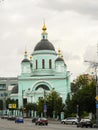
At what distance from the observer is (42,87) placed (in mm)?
156250

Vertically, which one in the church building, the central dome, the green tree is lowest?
the green tree

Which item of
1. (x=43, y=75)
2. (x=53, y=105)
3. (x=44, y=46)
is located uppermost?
(x=44, y=46)

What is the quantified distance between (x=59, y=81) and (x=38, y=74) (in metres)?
7.06

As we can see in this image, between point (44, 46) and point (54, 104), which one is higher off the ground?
point (44, 46)

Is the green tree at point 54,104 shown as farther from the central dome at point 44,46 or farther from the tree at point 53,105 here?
the central dome at point 44,46

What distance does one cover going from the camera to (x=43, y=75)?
157m

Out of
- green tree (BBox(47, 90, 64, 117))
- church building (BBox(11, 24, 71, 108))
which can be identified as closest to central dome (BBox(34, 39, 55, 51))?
church building (BBox(11, 24, 71, 108))

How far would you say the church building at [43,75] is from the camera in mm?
155500

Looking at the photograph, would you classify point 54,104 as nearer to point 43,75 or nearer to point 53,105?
point 53,105

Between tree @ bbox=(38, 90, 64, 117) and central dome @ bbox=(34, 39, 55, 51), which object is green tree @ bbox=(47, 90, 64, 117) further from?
central dome @ bbox=(34, 39, 55, 51)

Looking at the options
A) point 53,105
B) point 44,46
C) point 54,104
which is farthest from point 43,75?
point 54,104

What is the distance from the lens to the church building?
156 meters

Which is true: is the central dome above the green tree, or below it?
above

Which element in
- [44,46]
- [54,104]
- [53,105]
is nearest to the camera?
[54,104]
